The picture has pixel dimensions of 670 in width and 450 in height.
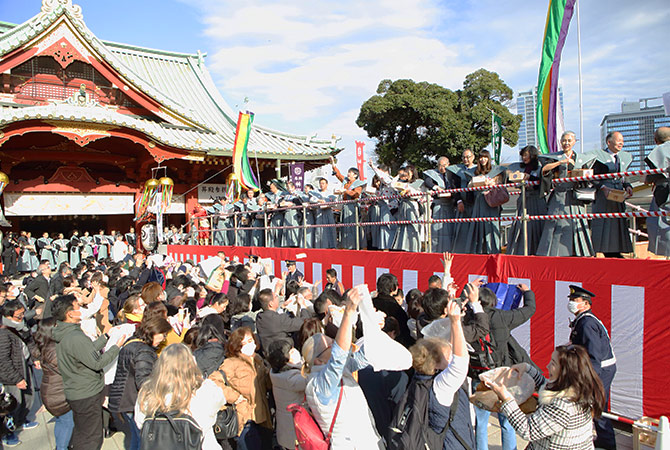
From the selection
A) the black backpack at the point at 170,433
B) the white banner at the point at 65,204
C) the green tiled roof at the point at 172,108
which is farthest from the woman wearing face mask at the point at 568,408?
the white banner at the point at 65,204

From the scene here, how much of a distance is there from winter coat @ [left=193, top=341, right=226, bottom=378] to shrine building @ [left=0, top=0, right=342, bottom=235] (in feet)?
39.9

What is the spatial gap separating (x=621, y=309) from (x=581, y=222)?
113 centimetres

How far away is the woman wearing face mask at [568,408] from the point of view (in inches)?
102

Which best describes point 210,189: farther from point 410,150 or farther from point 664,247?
point 664,247

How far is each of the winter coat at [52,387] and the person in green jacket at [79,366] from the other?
0.30 m

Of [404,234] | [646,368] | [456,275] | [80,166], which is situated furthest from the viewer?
[80,166]

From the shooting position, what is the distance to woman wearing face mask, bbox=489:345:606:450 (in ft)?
8.50

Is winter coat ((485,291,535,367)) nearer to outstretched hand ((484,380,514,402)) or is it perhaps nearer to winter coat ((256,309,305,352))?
outstretched hand ((484,380,514,402))

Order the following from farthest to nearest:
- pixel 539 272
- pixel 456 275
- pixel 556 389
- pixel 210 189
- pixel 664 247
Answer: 1. pixel 210 189
2. pixel 456 275
3. pixel 539 272
4. pixel 664 247
5. pixel 556 389

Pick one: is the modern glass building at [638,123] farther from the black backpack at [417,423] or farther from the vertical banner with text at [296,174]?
the black backpack at [417,423]

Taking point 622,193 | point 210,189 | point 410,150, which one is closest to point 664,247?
point 622,193

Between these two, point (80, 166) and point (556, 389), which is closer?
point (556, 389)

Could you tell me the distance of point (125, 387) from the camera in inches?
153

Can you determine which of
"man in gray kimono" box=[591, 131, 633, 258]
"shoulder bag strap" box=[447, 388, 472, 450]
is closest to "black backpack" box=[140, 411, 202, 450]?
"shoulder bag strap" box=[447, 388, 472, 450]
